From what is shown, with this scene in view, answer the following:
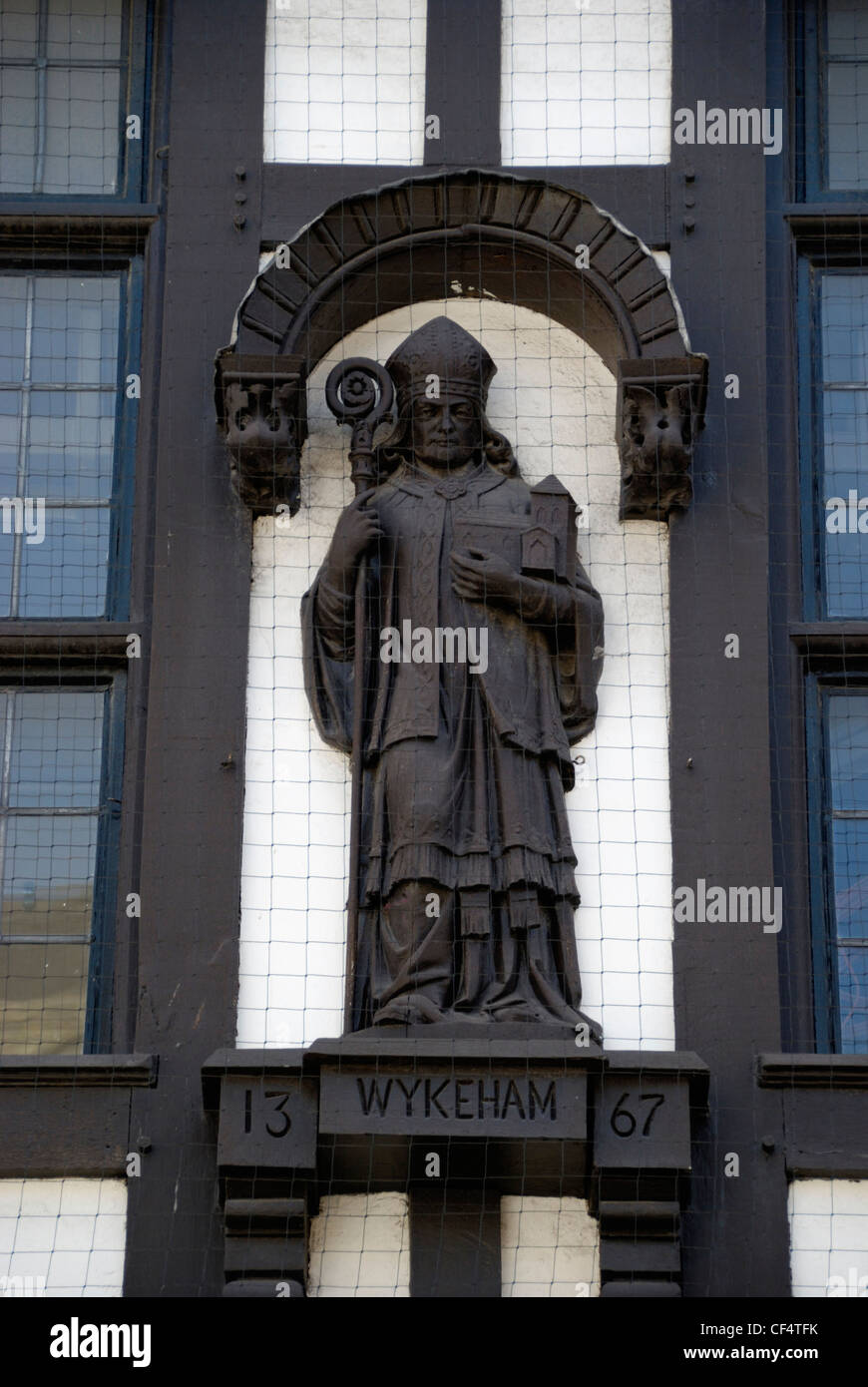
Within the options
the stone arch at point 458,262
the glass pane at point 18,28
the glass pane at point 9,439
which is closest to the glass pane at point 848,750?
the stone arch at point 458,262

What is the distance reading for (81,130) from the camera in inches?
422

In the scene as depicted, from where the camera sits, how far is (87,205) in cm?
1048

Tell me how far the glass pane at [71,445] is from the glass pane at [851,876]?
257 centimetres

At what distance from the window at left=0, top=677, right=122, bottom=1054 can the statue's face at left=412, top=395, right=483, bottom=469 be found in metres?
1.20

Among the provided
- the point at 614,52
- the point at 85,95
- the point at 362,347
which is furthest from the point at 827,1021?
the point at 85,95

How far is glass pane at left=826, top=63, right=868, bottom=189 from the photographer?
419 inches

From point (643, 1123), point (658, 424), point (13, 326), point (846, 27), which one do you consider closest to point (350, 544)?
point (658, 424)

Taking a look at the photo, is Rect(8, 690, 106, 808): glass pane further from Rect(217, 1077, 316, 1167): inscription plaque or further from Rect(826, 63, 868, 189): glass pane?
Rect(826, 63, 868, 189): glass pane

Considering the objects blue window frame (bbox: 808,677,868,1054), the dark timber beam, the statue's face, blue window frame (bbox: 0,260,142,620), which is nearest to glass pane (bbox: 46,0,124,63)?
blue window frame (bbox: 0,260,142,620)

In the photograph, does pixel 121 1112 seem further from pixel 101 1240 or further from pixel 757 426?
pixel 757 426

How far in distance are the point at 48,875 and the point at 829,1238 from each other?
2.58 meters

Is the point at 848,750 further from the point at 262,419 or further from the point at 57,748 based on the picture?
the point at 57,748

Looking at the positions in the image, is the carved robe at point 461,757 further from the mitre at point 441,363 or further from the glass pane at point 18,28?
the glass pane at point 18,28

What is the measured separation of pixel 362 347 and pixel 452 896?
201cm
